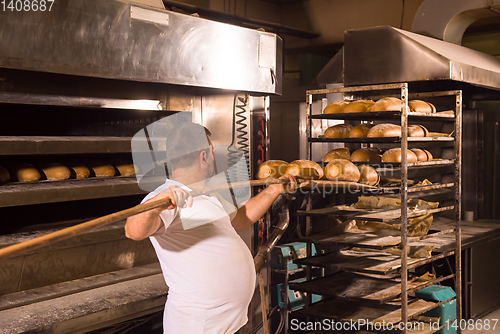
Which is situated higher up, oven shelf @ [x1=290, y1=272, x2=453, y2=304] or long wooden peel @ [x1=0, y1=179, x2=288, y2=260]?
long wooden peel @ [x1=0, y1=179, x2=288, y2=260]

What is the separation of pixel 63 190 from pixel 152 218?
61 cm

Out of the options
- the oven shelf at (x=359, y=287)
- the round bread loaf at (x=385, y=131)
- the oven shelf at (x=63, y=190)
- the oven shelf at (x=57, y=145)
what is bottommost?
the oven shelf at (x=359, y=287)

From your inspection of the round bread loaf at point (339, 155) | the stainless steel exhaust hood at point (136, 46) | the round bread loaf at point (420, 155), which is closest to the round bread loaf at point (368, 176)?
the round bread loaf at point (339, 155)

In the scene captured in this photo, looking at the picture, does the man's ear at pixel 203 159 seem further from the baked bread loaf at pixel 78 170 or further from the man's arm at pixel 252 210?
the baked bread loaf at pixel 78 170

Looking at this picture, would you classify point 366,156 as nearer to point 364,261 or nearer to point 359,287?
point 364,261

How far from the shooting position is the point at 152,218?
143cm

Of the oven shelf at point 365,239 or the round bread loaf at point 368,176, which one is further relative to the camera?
the round bread loaf at point 368,176

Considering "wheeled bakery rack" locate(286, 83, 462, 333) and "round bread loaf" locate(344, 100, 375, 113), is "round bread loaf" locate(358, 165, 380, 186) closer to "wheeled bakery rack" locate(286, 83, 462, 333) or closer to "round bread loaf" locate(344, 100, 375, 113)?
"wheeled bakery rack" locate(286, 83, 462, 333)

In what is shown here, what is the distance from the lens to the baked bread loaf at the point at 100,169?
2.27 metres

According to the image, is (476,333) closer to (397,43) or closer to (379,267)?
(379,267)

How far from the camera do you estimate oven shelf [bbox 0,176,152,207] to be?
1.72 m

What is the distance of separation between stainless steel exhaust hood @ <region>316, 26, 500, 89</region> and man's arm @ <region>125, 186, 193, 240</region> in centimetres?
195

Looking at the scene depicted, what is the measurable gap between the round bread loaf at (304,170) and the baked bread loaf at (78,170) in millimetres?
1071

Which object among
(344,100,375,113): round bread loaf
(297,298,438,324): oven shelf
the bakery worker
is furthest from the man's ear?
(297,298,438,324): oven shelf
